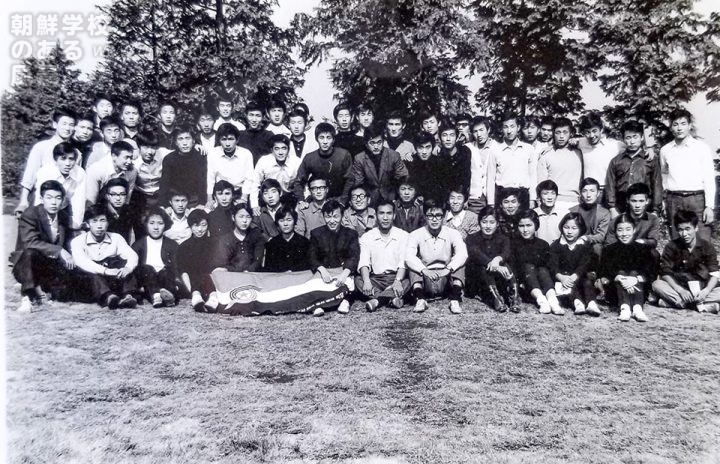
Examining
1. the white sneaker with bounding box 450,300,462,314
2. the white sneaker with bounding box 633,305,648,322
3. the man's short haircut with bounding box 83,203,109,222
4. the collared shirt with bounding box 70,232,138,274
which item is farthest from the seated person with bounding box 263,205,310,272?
the white sneaker with bounding box 633,305,648,322

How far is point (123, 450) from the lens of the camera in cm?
258

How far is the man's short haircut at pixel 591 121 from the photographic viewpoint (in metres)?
4.50

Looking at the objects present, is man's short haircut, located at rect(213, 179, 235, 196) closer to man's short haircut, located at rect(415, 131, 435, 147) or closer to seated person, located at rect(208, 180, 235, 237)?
seated person, located at rect(208, 180, 235, 237)

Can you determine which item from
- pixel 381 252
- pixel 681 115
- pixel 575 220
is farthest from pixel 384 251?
pixel 681 115

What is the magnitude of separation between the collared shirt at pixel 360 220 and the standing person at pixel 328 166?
0.38 ft

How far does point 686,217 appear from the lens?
13.6 ft

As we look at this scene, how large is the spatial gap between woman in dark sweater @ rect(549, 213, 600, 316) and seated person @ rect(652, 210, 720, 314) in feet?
1.70

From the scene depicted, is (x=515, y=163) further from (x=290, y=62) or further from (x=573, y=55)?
(x=290, y=62)

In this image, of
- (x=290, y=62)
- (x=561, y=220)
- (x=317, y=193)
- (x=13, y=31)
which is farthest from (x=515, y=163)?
(x=13, y=31)

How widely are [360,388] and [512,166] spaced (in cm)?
234

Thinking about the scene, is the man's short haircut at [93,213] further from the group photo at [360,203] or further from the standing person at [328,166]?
the standing person at [328,166]

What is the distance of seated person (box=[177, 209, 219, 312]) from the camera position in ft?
13.8

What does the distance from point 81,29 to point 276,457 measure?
10.6 feet

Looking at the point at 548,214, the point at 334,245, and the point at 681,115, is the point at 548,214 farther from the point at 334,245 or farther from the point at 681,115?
the point at 334,245
